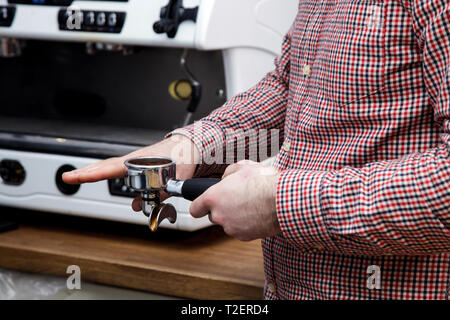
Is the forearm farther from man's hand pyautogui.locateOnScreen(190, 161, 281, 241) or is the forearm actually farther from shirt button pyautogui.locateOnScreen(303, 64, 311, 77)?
shirt button pyautogui.locateOnScreen(303, 64, 311, 77)

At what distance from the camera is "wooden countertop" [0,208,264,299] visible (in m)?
1.10

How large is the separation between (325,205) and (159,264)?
0.55 metres

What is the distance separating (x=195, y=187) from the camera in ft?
2.31

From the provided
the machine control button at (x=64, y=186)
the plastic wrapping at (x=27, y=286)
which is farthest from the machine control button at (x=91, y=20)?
the plastic wrapping at (x=27, y=286)

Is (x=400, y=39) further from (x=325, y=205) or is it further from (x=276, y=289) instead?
(x=276, y=289)

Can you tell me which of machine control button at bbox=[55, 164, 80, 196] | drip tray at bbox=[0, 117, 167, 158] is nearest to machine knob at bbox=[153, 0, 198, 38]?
drip tray at bbox=[0, 117, 167, 158]

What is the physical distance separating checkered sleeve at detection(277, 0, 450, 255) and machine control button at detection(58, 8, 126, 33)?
26.1 inches

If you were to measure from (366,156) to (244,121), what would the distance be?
0.25m

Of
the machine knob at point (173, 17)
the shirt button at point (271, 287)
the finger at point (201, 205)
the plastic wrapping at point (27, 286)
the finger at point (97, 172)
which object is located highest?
the machine knob at point (173, 17)

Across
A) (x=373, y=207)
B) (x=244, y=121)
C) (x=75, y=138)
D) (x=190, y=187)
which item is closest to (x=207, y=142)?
(x=244, y=121)

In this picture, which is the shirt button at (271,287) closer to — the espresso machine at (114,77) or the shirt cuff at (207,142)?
the shirt cuff at (207,142)

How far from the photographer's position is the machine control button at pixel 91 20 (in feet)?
4.02

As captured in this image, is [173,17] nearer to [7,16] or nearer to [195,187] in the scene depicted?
[7,16]
